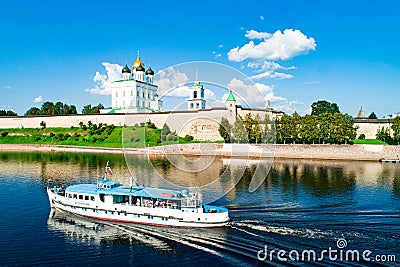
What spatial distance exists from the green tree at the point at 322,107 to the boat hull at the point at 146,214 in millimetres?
70398

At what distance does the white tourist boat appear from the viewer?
15.2m

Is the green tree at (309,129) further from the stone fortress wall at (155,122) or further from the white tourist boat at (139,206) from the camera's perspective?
the white tourist boat at (139,206)

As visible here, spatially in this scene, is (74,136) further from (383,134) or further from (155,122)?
(383,134)

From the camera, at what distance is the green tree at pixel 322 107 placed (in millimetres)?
79969

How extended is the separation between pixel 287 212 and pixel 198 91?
26.8ft

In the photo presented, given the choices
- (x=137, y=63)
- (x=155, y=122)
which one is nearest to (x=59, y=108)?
(x=137, y=63)

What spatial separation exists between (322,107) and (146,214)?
72597 millimetres

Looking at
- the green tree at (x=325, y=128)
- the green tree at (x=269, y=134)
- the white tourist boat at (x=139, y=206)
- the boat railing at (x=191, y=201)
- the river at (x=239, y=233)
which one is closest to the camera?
the river at (x=239, y=233)

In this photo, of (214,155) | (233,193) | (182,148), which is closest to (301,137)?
(214,155)

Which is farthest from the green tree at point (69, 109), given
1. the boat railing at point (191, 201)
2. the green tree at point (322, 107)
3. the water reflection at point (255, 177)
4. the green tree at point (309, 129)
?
the boat railing at point (191, 201)

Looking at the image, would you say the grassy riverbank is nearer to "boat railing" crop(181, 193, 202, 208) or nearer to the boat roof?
the boat roof

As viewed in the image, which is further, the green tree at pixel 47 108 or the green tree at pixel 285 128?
the green tree at pixel 47 108

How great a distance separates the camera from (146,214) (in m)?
15.8

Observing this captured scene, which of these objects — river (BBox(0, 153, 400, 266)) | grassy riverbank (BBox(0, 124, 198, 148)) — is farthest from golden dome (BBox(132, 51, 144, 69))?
river (BBox(0, 153, 400, 266))
